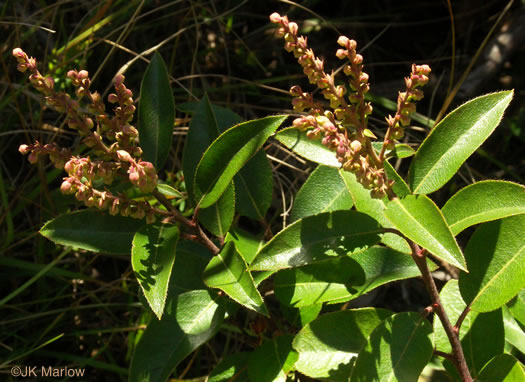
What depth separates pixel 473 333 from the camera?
5.76ft

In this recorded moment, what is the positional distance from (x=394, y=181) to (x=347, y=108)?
0.22 metres

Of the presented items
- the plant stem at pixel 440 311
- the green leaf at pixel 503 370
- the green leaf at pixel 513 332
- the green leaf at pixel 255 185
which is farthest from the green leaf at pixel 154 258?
the green leaf at pixel 513 332

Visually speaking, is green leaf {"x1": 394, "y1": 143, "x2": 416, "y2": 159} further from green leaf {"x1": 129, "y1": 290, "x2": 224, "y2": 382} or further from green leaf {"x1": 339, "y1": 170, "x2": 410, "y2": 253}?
green leaf {"x1": 129, "y1": 290, "x2": 224, "y2": 382}

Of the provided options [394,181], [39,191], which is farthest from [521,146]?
[39,191]

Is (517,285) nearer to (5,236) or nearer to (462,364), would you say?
(462,364)

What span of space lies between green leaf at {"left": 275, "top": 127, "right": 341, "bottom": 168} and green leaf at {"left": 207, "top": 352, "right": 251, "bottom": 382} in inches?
24.0

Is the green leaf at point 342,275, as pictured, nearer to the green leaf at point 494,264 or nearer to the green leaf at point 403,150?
the green leaf at point 494,264

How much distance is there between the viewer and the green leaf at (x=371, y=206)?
5.02ft

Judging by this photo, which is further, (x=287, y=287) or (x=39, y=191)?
(x=39, y=191)

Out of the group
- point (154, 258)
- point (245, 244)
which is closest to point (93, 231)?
point (154, 258)

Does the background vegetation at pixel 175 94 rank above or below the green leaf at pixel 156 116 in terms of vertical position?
below

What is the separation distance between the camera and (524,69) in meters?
2.84

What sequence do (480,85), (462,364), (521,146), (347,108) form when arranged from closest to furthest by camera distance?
1. (347,108)
2. (462,364)
3. (480,85)
4. (521,146)

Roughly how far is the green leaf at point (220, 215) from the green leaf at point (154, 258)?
176mm
